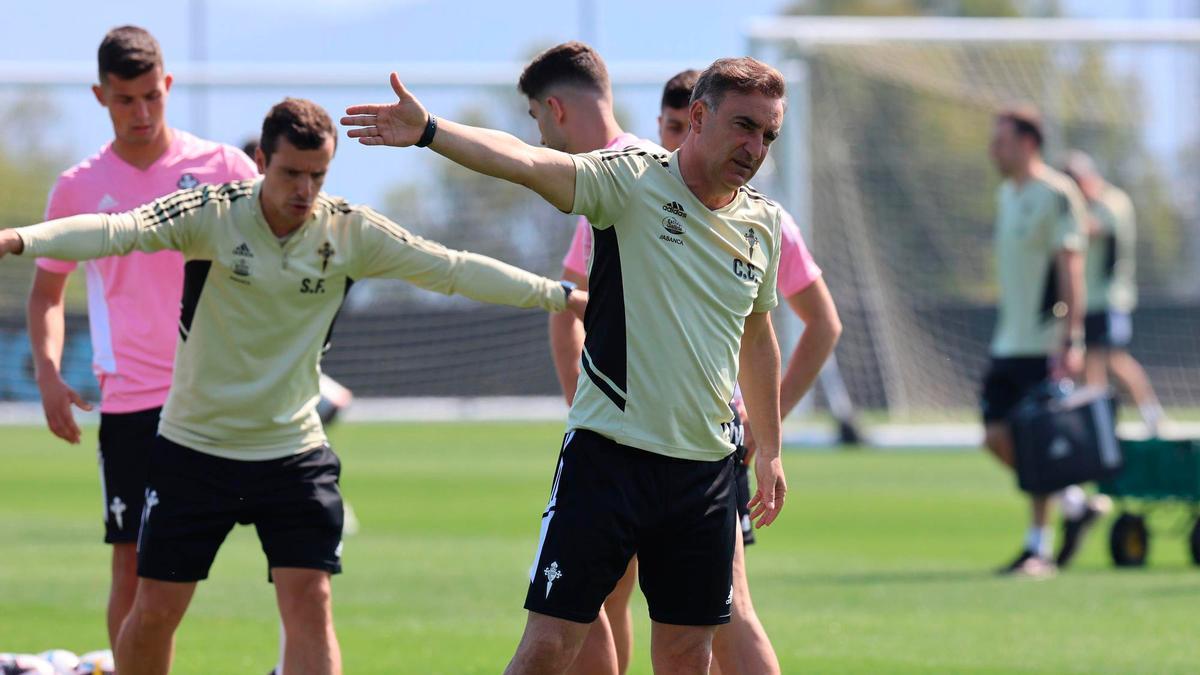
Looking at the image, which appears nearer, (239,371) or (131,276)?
(239,371)

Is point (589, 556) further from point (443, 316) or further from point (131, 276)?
point (443, 316)

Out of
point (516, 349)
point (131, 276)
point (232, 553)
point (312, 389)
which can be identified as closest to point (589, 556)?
point (312, 389)

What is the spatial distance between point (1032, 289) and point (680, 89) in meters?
6.13

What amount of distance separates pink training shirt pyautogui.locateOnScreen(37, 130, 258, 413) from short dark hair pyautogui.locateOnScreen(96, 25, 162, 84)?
0.38 meters

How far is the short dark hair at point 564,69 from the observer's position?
240 inches

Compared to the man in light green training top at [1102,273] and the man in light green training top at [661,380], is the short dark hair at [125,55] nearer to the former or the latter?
the man in light green training top at [661,380]

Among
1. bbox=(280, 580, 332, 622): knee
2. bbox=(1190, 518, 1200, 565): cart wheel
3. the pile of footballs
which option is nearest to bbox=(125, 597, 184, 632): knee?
bbox=(280, 580, 332, 622): knee

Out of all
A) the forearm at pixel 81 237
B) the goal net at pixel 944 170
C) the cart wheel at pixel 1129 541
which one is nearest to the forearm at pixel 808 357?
the forearm at pixel 81 237

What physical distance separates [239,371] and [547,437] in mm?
20264

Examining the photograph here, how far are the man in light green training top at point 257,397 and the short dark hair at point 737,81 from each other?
1309mm

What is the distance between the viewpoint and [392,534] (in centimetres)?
1350

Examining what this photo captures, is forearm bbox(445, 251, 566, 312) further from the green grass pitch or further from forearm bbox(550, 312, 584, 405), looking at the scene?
the green grass pitch

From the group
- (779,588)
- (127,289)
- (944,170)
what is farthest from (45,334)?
(944,170)

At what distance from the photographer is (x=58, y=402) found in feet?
21.7
